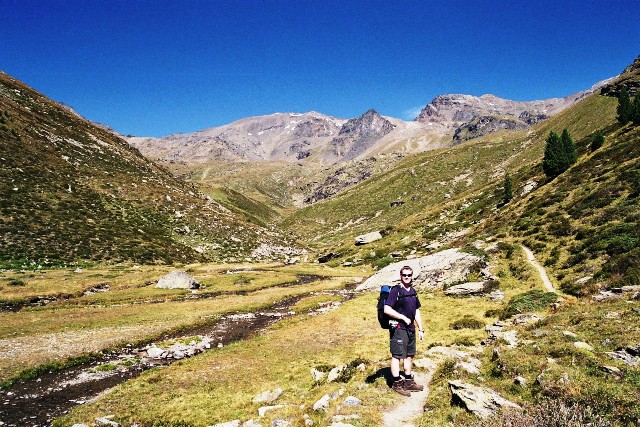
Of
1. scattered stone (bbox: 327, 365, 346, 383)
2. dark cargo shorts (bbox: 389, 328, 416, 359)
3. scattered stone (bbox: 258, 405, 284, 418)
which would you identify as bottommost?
scattered stone (bbox: 258, 405, 284, 418)

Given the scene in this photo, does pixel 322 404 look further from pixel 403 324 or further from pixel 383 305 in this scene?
pixel 383 305

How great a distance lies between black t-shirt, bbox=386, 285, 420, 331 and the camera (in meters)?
14.4

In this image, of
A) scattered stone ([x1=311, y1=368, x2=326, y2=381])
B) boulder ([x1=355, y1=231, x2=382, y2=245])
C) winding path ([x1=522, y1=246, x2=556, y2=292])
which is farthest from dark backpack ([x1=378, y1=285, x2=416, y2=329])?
boulder ([x1=355, y1=231, x2=382, y2=245])

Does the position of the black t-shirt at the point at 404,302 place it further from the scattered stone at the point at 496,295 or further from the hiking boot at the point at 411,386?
the scattered stone at the point at 496,295

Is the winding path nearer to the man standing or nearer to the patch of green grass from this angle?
the patch of green grass

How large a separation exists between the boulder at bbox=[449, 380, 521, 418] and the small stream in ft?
71.0

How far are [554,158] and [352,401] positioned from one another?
76122mm

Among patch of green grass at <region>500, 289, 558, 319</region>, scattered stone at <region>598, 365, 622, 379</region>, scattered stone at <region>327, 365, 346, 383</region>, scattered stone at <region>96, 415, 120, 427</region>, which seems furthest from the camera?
patch of green grass at <region>500, 289, 558, 319</region>

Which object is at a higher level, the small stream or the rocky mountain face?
the rocky mountain face

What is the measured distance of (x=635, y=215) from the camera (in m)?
35.8

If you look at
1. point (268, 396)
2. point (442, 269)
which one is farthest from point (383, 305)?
point (442, 269)

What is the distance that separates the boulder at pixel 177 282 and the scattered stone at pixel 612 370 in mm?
62638

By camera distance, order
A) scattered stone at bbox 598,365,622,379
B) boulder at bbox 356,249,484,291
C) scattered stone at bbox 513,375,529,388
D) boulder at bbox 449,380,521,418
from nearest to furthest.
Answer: boulder at bbox 449,380,521,418 < scattered stone at bbox 598,365,622,379 < scattered stone at bbox 513,375,529,388 < boulder at bbox 356,249,484,291

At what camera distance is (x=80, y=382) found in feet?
82.8
